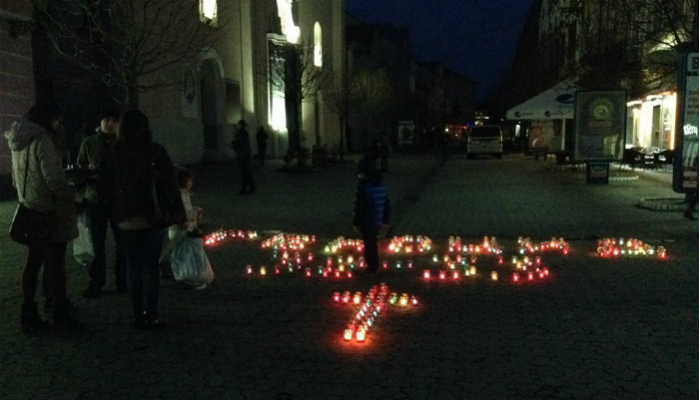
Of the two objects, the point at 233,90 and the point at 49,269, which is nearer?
the point at 49,269

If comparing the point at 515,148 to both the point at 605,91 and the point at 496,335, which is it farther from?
the point at 496,335

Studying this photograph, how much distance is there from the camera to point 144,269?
5891 millimetres

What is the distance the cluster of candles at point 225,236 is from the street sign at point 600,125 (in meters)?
11.6

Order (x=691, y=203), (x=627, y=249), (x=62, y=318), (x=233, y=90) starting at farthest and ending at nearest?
(x=233, y=90) → (x=691, y=203) → (x=627, y=249) → (x=62, y=318)

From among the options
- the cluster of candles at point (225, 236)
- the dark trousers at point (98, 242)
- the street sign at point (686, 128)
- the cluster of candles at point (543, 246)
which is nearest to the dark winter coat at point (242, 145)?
the cluster of candles at point (225, 236)

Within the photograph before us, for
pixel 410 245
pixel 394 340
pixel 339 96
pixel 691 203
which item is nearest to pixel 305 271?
pixel 410 245

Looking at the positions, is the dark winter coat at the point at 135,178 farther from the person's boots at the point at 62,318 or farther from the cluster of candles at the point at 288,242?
the cluster of candles at the point at 288,242

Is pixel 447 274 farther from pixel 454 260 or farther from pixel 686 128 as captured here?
pixel 686 128

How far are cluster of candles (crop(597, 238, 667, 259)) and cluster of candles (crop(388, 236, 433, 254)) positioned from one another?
8.40 feet

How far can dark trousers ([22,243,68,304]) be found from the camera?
5785mm

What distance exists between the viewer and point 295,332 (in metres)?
5.89

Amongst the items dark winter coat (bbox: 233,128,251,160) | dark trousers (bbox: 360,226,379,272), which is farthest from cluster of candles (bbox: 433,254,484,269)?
dark winter coat (bbox: 233,128,251,160)

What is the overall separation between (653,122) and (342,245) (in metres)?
22.8

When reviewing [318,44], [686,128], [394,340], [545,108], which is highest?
[318,44]
